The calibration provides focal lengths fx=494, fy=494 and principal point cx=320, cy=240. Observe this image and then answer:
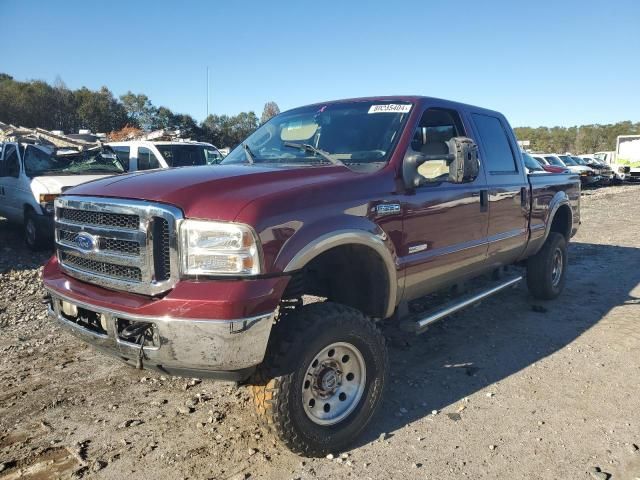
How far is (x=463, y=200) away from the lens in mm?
3938

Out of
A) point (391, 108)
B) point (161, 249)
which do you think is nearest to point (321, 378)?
point (161, 249)

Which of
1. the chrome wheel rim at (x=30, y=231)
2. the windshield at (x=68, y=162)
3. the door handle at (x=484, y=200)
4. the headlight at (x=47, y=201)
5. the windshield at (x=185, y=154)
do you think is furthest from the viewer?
the windshield at (x=185, y=154)

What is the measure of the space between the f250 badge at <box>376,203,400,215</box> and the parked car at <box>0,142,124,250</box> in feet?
20.3

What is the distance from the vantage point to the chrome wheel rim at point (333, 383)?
286cm

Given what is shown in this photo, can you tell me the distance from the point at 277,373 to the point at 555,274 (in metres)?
4.57

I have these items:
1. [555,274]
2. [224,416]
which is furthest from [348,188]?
[555,274]

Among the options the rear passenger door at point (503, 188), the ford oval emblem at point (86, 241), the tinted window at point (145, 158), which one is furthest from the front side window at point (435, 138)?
the tinted window at point (145, 158)

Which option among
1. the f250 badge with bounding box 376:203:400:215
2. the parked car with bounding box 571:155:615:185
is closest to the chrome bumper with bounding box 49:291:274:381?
the f250 badge with bounding box 376:203:400:215

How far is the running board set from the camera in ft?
11.4

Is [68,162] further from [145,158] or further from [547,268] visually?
[547,268]

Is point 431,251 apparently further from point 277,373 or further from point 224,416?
point 224,416

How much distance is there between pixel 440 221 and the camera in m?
3.66

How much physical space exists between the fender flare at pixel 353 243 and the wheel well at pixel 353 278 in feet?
0.11

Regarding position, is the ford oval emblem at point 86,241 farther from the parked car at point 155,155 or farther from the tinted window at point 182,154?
the tinted window at point 182,154
